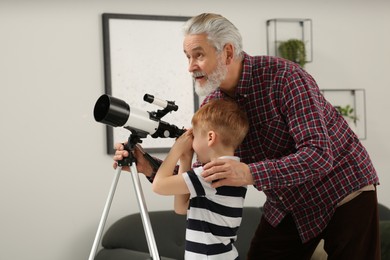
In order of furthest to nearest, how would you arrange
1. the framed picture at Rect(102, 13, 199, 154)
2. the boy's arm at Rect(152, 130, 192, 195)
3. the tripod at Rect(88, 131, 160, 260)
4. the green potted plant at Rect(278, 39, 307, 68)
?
the green potted plant at Rect(278, 39, 307, 68) < the framed picture at Rect(102, 13, 199, 154) < the tripod at Rect(88, 131, 160, 260) < the boy's arm at Rect(152, 130, 192, 195)

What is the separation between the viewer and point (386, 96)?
4.42 meters

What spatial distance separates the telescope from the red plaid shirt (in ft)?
0.84

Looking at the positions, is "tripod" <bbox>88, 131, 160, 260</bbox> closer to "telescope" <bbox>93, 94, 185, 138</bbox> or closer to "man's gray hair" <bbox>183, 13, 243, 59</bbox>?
"telescope" <bbox>93, 94, 185, 138</bbox>

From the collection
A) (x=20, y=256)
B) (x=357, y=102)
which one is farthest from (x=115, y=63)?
(x=357, y=102)

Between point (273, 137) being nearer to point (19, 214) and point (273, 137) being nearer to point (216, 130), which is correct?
point (216, 130)

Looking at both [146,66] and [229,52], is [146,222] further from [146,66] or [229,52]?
[146,66]

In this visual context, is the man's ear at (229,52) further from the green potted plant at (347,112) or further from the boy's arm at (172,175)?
the green potted plant at (347,112)

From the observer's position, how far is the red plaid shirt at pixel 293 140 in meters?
1.93

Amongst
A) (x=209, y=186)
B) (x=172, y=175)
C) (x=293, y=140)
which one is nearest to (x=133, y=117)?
(x=172, y=175)

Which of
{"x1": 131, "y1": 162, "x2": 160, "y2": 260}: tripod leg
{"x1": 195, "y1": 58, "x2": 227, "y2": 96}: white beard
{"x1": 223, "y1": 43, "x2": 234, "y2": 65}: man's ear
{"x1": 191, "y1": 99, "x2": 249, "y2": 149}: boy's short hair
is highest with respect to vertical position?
{"x1": 223, "y1": 43, "x2": 234, "y2": 65}: man's ear

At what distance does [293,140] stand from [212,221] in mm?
383

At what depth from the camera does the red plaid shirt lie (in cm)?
193

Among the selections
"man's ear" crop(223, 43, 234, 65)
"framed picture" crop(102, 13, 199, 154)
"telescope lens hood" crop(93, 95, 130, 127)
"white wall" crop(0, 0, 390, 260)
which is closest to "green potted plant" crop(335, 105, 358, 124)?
"framed picture" crop(102, 13, 199, 154)

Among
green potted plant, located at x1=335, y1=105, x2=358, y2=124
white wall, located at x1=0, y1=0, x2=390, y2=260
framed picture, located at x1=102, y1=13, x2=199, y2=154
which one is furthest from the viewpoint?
green potted plant, located at x1=335, y1=105, x2=358, y2=124
